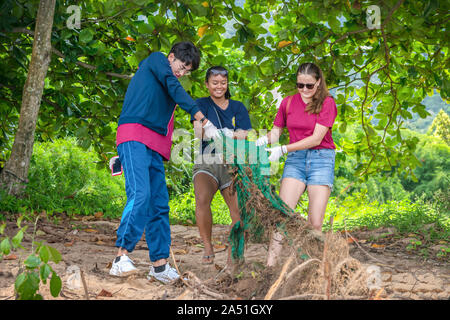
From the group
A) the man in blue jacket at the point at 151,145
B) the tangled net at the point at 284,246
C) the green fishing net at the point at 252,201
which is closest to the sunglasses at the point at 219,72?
the man in blue jacket at the point at 151,145

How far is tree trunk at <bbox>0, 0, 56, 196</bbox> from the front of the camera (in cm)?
458

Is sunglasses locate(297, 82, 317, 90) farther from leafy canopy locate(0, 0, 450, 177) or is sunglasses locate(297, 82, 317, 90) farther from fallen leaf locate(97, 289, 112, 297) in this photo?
fallen leaf locate(97, 289, 112, 297)

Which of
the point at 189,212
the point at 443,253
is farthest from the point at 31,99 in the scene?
the point at 443,253

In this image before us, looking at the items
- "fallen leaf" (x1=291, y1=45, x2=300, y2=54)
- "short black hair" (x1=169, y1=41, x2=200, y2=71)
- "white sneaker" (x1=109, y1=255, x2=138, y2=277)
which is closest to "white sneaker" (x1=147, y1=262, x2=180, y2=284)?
"white sneaker" (x1=109, y1=255, x2=138, y2=277)

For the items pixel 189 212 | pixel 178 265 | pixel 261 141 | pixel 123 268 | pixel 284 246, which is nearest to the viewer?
pixel 284 246

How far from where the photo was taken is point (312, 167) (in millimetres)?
3316

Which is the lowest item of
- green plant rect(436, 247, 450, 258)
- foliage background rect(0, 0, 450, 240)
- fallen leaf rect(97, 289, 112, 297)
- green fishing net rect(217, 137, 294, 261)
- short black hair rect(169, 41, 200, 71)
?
fallen leaf rect(97, 289, 112, 297)

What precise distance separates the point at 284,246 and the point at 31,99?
3.14 metres

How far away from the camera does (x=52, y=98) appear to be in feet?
18.6

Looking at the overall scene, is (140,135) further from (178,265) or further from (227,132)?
(178,265)

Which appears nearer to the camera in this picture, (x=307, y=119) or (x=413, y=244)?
(x=307, y=119)

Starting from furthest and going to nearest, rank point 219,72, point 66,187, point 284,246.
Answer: point 66,187 → point 219,72 → point 284,246

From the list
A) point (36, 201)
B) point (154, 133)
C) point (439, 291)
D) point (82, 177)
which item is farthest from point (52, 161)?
point (439, 291)

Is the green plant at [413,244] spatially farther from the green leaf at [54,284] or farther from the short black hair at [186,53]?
the green leaf at [54,284]
